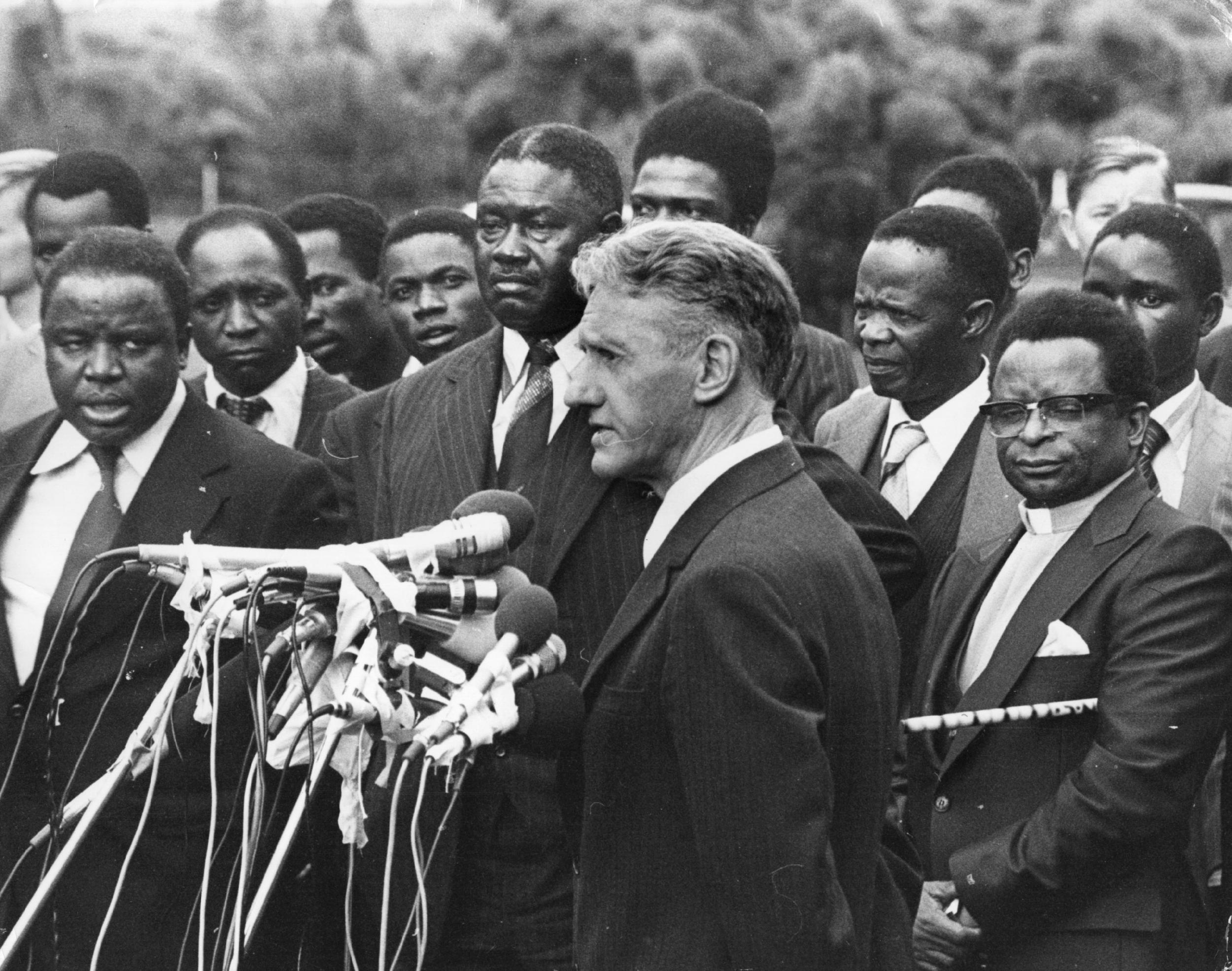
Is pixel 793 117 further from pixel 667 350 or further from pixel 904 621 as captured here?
pixel 667 350

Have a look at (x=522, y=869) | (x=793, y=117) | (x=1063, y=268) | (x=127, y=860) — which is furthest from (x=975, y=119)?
(x=127, y=860)

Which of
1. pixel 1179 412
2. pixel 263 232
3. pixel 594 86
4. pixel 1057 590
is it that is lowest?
pixel 1057 590

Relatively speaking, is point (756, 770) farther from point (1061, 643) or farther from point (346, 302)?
point (346, 302)

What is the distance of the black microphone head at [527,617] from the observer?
2.86 meters

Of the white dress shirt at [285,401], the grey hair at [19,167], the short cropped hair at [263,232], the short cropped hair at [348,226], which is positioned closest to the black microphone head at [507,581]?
the white dress shirt at [285,401]

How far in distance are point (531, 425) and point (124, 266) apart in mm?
1135

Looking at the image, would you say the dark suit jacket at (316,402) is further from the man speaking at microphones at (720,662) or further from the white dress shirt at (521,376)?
the man speaking at microphones at (720,662)

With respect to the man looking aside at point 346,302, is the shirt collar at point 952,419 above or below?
below

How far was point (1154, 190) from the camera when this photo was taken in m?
6.50

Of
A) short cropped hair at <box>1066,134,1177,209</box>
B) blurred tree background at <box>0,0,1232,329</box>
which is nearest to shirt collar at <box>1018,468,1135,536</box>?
short cropped hair at <box>1066,134,1177,209</box>

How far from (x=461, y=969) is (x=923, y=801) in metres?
1.07

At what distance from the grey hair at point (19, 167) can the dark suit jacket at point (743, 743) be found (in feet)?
13.8

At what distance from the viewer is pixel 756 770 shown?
2.89 m

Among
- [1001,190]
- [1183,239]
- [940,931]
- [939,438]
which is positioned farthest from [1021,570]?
[1001,190]
